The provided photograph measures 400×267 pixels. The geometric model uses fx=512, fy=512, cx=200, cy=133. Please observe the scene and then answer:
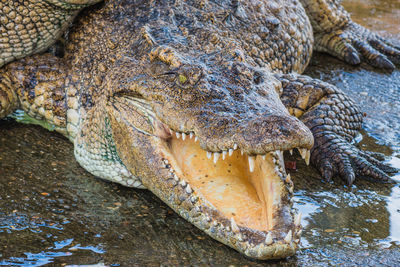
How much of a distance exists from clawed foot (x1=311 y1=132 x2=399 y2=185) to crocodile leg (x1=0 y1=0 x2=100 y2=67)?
2.14 meters

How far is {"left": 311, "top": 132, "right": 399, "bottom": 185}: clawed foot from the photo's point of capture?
3770mm

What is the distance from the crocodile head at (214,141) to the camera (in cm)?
269

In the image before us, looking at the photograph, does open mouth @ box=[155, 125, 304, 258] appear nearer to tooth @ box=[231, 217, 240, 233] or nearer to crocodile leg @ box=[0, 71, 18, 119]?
tooth @ box=[231, 217, 240, 233]

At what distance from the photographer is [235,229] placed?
2721mm

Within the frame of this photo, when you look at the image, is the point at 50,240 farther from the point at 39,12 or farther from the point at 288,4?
the point at 288,4

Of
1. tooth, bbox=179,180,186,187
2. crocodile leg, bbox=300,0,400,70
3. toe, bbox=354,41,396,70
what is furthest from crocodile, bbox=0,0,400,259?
toe, bbox=354,41,396,70

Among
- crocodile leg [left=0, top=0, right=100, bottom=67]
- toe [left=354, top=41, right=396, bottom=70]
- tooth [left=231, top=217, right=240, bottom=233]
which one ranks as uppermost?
crocodile leg [left=0, top=0, right=100, bottom=67]

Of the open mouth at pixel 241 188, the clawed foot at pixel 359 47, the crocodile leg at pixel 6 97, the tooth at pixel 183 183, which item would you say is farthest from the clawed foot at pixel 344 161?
the crocodile leg at pixel 6 97

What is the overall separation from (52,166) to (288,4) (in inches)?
113

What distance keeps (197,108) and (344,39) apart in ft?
12.8

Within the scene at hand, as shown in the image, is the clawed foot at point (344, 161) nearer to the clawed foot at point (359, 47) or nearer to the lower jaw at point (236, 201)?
the lower jaw at point (236, 201)

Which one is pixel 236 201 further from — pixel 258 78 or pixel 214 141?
pixel 258 78

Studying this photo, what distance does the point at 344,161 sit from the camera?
3.82 m

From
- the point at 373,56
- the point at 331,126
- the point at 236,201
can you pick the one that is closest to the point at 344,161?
the point at 331,126
